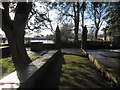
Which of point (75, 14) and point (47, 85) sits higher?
point (75, 14)

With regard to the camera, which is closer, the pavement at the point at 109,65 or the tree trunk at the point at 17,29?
the pavement at the point at 109,65

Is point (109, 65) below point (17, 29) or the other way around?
below

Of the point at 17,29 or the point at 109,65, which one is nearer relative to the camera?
the point at 109,65

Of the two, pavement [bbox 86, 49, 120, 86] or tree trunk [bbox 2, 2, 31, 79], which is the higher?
tree trunk [bbox 2, 2, 31, 79]

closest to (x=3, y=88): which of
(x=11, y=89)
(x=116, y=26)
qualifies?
(x=11, y=89)

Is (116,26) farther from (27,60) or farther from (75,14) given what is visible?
(75,14)

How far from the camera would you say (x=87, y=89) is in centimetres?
345

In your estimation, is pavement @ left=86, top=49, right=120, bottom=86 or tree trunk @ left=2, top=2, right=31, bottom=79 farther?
tree trunk @ left=2, top=2, right=31, bottom=79

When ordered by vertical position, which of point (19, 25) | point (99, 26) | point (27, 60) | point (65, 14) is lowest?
point (27, 60)

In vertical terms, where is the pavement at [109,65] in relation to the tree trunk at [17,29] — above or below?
below

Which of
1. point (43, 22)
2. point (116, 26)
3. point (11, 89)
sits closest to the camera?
point (11, 89)

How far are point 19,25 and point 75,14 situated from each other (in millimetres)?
17725

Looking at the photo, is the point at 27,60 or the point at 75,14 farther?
the point at 75,14

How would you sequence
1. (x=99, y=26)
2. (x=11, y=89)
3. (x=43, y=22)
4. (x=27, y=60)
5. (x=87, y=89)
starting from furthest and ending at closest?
(x=99, y=26), (x=43, y=22), (x=27, y=60), (x=87, y=89), (x=11, y=89)
